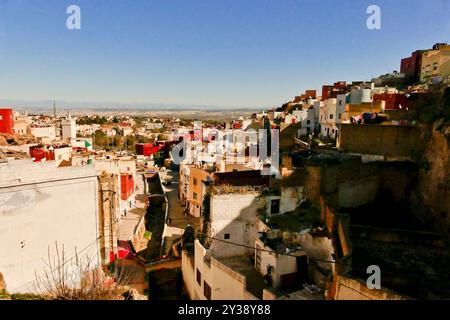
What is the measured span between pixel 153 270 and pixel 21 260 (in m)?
5.43

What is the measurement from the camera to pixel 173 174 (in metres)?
34.8

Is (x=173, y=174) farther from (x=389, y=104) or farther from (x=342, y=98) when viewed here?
(x=389, y=104)

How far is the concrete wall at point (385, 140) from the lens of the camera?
1347 centimetres

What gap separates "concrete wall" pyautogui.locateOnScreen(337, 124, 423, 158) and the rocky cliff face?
27.0 inches

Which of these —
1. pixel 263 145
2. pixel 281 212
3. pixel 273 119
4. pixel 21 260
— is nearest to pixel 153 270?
pixel 21 260

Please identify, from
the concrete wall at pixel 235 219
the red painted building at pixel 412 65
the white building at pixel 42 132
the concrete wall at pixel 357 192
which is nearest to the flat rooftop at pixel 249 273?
the concrete wall at pixel 235 219

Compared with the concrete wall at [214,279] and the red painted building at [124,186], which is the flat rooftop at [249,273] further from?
the red painted building at [124,186]

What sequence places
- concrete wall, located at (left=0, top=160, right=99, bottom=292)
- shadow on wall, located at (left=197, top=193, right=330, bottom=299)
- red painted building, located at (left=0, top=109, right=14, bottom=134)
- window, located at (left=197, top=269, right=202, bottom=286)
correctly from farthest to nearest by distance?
1. red painted building, located at (left=0, top=109, right=14, bottom=134)
2. shadow on wall, located at (left=197, top=193, right=330, bottom=299)
3. window, located at (left=197, top=269, right=202, bottom=286)
4. concrete wall, located at (left=0, top=160, right=99, bottom=292)

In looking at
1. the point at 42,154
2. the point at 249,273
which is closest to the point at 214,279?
the point at 249,273

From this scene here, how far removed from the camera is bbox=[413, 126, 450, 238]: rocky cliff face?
35.6ft

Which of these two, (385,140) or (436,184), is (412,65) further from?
(436,184)

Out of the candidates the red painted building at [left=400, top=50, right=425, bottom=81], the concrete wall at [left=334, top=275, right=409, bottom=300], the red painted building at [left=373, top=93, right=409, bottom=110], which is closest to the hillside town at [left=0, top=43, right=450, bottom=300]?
the concrete wall at [left=334, top=275, right=409, bottom=300]

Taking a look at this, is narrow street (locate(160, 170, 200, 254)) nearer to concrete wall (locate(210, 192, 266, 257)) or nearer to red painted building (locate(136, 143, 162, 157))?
concrete wall (locate(210, 192, 266, 257))

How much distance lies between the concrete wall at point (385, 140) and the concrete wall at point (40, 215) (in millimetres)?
11611
